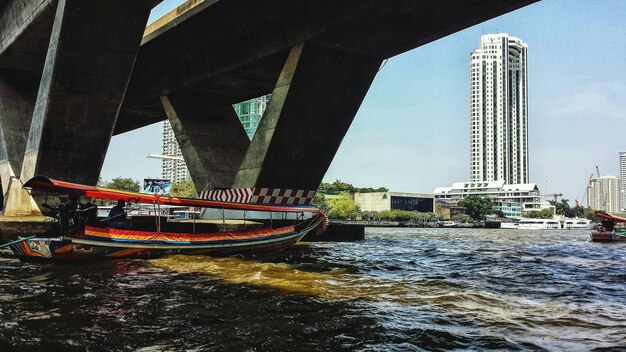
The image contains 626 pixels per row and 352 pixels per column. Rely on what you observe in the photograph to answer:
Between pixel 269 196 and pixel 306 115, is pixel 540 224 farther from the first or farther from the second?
pixel 306 115

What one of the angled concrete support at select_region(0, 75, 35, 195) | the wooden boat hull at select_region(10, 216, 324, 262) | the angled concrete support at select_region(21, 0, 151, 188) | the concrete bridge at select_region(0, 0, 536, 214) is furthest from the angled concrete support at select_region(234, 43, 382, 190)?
the angled concrete support at select_region(0, 75, 35, 195)

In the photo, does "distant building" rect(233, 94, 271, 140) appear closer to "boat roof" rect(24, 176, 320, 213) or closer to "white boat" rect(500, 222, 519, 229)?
"white boat" rect(500, 222, 519, 229)

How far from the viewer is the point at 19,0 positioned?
2234 cm

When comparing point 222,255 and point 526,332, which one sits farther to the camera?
point 222,255

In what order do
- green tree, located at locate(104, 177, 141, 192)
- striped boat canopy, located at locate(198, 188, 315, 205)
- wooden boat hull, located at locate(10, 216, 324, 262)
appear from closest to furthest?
1. wooden boat hull, located at locate(10, 216, 324, 262)
2. striped boat canopy, located at locate(198, 188, 315, 205)
3. green tree, located at locate(104, 177, 141, 192)

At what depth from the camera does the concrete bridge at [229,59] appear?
18.0 metres

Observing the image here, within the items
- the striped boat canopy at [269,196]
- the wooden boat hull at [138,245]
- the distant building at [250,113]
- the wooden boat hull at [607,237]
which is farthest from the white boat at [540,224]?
the wooden boat hull at [138,245]

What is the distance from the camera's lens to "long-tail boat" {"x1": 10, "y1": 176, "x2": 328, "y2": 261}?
1443 cm

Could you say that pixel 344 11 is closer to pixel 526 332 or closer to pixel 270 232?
pixel 270 232

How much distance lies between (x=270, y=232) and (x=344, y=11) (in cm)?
841

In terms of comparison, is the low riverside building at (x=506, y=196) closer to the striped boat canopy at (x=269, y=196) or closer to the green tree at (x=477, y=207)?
the green tree at (x=477, y=207)

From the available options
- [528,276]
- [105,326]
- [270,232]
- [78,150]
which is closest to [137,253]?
[270,232]

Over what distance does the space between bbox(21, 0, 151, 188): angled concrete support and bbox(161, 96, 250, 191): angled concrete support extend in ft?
23.5

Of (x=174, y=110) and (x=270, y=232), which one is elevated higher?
(x=174, y=110)
